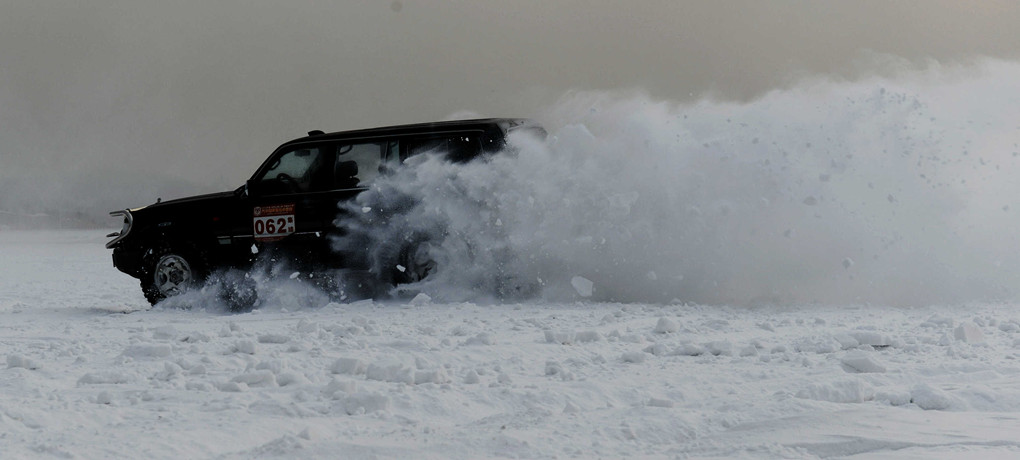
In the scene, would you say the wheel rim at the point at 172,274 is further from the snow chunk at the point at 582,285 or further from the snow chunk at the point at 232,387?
the snow chunk at the point at 232,387

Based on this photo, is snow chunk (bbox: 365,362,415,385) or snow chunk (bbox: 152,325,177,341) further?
snow chunk (bbox: 152,325,177,341)

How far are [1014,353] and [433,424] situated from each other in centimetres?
404

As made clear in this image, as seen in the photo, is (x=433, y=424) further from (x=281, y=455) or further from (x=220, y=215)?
(x=220, y=215)

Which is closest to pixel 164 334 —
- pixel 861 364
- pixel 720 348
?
pixel 720 348

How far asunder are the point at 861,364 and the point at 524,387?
2.03 m

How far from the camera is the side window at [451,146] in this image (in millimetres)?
10375

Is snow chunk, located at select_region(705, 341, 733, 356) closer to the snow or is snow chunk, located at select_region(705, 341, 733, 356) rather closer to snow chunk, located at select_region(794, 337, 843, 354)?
the snow

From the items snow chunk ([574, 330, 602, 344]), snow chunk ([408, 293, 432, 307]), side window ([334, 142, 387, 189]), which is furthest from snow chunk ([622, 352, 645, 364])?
side window ([334, 142, 387, 189])

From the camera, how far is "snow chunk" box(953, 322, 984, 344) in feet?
22.8

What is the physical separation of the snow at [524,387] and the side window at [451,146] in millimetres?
2028

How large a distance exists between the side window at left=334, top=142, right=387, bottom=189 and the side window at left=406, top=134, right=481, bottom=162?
351 millimetres

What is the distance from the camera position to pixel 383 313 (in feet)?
31.1

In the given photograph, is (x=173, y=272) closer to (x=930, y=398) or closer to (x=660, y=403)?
(x=660, y=403)

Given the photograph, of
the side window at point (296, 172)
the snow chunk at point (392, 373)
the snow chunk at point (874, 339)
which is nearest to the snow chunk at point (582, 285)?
the side window at point (296, 172)
